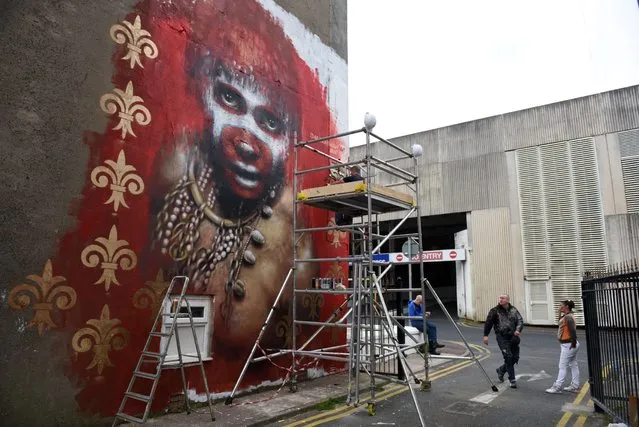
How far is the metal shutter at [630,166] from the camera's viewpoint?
20.3 metres

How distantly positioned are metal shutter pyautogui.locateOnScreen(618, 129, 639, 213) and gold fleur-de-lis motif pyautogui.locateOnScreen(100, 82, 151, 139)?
71.4 ft

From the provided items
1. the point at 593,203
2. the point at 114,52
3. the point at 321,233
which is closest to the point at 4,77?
the point at 114,52

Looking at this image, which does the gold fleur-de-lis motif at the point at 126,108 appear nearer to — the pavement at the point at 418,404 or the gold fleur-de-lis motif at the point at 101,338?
the gold fleur-de-lis motif at the point at 101,338

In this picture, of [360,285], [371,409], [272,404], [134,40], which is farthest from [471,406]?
[134,40]

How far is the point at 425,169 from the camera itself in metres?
26.9

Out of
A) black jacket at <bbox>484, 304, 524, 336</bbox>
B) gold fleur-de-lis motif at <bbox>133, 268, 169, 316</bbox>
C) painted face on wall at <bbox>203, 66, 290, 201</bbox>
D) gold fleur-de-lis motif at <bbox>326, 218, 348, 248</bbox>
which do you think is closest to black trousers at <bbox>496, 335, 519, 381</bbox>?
black jacket at <bbox>484, 304, 524, 336</bbox>

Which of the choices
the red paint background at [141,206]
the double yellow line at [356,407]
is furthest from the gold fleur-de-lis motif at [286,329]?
the double yellow line at [356,407]

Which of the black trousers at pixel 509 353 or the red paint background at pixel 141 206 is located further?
the black trousers at pixel 509 353

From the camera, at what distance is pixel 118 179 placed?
6148mm

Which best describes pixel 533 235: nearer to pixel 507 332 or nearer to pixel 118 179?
pixel 507 332

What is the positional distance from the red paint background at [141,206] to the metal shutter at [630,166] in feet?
63.3

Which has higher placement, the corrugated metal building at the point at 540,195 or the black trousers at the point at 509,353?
the corrugated metal building at the point at 540,195

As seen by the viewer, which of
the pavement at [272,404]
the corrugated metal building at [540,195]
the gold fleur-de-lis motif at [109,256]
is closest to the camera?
the gold fleur-de-lis motif at [109,256]

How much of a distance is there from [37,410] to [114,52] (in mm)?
4679
